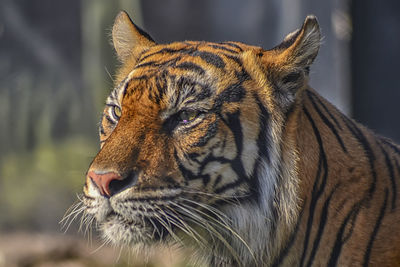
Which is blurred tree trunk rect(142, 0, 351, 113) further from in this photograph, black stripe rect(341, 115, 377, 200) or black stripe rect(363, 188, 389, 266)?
black stripe rect(363, 188, 389, 266)

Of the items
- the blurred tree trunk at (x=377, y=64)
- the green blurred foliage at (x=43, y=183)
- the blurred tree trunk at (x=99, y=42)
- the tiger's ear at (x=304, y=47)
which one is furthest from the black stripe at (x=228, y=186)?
the green blurred foliage at (x=43, y=183)

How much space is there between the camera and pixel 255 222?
7.11 feet

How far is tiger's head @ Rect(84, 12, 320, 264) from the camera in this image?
2055 millimetres

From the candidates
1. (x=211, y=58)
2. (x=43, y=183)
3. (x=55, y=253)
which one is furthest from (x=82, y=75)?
(x=211, y=58)

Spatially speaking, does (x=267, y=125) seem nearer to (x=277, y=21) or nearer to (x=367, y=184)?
(x=367, y=184)

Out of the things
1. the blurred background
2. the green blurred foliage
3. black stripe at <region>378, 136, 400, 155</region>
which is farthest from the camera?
the green blurred foliage

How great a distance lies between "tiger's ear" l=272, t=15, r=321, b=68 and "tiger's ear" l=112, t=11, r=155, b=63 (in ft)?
1.80

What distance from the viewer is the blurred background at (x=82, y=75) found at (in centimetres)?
507

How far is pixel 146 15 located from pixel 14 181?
64.3 inches

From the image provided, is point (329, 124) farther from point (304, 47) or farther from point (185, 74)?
point (185, 74)

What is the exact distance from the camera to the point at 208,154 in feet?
6.95

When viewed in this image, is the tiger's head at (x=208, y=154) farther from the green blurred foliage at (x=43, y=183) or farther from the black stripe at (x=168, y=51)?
the green blurred foliage at (x=43, y=183)

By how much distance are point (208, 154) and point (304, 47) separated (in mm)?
408

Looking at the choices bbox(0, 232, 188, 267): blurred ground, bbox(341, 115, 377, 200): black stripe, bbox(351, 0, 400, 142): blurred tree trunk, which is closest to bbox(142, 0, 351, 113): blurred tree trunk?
bbox(351, 0, 400, 142): blurred tree trunk
